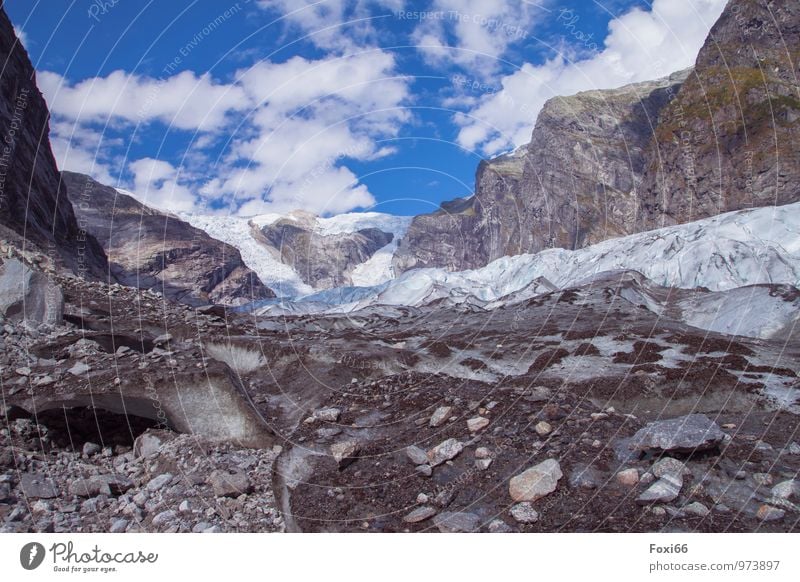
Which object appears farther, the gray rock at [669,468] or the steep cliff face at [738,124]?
the steep cliff face at [738,124]

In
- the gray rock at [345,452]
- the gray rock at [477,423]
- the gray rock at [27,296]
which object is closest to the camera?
the gray rock at [345,452]

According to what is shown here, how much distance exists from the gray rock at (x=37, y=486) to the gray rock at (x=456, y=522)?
7296 millimetres

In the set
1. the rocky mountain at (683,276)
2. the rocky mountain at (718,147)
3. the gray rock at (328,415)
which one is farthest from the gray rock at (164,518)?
the rocky mountain at (718,147)

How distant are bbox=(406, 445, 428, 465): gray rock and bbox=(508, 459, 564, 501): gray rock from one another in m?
1.83

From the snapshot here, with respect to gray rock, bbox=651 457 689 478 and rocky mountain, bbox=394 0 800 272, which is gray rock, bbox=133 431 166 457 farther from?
rocky mountain, bbox=394 0 800 272

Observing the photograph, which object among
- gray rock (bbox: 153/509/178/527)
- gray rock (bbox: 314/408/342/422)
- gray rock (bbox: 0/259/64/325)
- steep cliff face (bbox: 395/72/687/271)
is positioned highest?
steep cliff face (bbox: 395/72/687/271)

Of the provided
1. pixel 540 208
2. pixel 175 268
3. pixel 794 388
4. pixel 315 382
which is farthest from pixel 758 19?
pixel 175 268

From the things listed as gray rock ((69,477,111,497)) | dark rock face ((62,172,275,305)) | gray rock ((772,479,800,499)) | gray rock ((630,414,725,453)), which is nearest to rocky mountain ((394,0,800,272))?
gray rock ((630,414,725,453))

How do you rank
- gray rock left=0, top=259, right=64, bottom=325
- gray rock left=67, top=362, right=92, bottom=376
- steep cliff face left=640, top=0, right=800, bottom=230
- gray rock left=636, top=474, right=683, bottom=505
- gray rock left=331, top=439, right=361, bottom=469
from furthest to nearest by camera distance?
steep cliff face left=640, top=0, right=800, bottom=230
gray rock left=0, top=259, right=64, bottom=325
gray rock left=67, top=362, right=92, bottom=376
gray rock left=331, top=439, right=361, bottom=469
gray rock left=636, top=474, right=683, bottom=505

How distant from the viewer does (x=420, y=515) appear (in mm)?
7824

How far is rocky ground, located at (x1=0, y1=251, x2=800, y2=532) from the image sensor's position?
307 inches

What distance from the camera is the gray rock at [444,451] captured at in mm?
9383

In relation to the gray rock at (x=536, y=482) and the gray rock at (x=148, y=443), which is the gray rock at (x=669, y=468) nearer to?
the gray rock at (x=536, y=482)

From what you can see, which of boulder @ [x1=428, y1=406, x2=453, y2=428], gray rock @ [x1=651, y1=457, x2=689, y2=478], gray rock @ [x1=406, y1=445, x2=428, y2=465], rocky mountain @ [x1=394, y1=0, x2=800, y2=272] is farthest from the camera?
rocky mountain @ [x1=394, y1=0, x2=800, y2=272]
